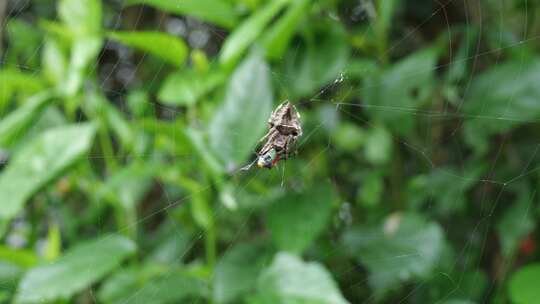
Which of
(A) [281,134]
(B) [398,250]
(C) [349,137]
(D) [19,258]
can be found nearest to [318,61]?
(A) [281,134]

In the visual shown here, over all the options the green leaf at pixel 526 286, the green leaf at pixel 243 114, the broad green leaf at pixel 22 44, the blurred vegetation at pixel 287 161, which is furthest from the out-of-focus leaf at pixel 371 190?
the broad green leaf at pixel 22 44

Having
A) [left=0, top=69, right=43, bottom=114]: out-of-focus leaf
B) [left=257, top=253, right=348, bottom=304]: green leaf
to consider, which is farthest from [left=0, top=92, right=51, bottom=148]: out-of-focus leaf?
[left=257, top=253, right=348, bottom=304]: green leaf

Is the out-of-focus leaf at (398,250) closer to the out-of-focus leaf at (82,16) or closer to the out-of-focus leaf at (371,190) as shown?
the out-of-focus leaf at (371,190)

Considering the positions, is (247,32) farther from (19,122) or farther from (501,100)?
(501,100)

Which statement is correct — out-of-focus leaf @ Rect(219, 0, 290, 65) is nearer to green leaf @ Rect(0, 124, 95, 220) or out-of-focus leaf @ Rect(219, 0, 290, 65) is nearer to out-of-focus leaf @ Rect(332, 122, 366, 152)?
green leaf @ Rect(0, 124, 95, 220)

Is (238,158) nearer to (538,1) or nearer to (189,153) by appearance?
(189,153)

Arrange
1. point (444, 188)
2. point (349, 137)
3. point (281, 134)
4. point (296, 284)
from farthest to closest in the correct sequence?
point (349, 137) < point (444, 188) < point (281, 134) < point (296, 284)
